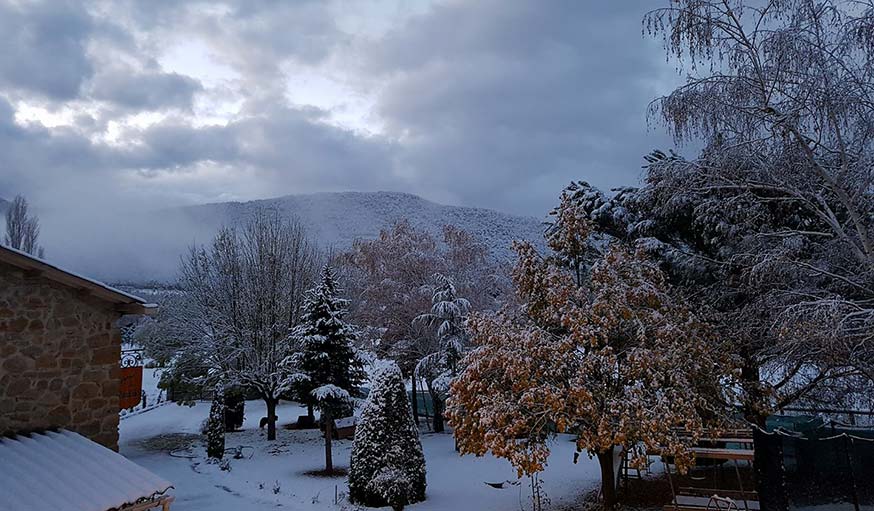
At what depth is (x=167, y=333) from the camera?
2172 cm

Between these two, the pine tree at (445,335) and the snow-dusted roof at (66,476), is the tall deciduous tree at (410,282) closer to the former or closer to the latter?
the pine tree at (445,335)

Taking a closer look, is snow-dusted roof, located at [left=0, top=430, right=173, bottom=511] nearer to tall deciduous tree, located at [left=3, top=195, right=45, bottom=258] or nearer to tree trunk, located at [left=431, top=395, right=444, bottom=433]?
tree trunk, located at [left=431, top=395, right=444, bottom=433]

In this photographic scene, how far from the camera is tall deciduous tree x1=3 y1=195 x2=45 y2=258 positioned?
29.2 metres

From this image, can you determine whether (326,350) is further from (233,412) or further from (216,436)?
(233,412)

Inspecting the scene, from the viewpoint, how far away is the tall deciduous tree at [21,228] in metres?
29.2

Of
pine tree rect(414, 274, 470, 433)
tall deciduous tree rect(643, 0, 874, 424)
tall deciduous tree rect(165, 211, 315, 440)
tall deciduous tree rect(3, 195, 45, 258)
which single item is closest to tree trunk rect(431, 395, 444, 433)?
pine tree rect(414, 274, 470, 433)

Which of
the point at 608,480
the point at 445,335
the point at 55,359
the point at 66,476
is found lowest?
the point at 608,480

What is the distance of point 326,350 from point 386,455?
5517 millimetres

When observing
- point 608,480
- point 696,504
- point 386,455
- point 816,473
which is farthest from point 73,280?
point 816,473

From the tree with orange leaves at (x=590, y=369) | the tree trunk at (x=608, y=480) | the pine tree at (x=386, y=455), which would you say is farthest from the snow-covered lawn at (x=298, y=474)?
the tree with orange leaves at (x=590, y=369)

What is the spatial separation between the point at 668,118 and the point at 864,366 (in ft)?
15.4

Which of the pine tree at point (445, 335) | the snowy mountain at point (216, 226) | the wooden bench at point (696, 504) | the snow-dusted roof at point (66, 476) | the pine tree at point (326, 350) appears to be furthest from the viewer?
the snowy mountain at point (216, 226)

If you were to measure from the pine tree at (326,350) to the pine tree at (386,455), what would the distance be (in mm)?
3871

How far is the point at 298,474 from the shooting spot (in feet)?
47.6
